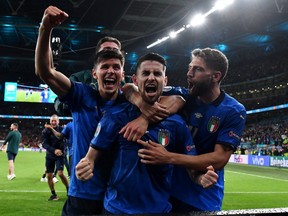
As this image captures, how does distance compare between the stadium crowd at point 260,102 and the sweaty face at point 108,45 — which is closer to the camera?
the sweaty face at point 108,45

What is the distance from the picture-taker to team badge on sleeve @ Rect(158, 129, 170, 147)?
Result: 2.45 m

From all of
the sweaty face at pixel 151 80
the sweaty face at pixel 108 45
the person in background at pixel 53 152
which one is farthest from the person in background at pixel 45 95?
the sweaty face at pixel 151 80

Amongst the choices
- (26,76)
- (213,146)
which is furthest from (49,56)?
(26,76)

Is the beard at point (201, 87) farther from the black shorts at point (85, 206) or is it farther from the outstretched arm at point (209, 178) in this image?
the black shorts at point (85, 206)

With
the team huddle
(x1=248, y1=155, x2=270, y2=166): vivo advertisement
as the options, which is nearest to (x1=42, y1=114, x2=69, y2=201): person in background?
the team huddle

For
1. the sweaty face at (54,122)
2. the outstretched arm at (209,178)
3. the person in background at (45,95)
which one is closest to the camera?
the outstretched arm at (209,178)

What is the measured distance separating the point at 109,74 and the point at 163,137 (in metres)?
0.65

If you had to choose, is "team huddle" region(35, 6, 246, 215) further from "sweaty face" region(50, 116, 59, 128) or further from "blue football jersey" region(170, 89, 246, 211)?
"sweaty face" region(50, 116, 59, 128)

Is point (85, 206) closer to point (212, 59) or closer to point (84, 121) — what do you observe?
point (84, 121)

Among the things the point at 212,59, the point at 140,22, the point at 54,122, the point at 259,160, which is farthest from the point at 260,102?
the point at 212,59

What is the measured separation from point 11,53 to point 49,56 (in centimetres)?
2349

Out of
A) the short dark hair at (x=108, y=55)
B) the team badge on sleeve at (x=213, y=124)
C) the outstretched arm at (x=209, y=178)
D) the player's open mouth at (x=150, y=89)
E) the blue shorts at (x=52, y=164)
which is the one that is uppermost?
the short dark hair at (x=108, y=55)

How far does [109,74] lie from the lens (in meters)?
2.74

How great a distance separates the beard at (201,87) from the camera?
2977 mm
